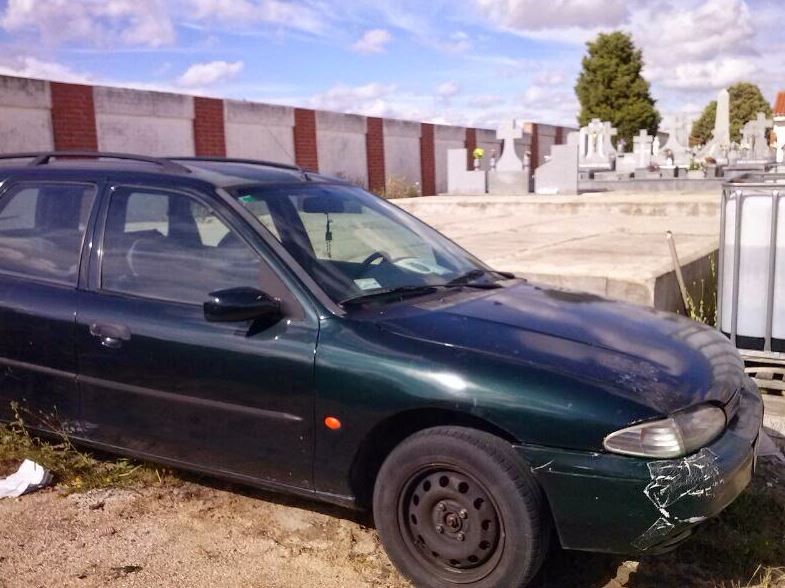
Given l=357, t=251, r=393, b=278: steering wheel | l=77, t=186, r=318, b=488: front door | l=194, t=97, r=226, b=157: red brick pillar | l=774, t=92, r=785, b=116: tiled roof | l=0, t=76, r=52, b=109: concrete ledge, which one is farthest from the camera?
l=774, t=92, r=785, b=116: tiled roof

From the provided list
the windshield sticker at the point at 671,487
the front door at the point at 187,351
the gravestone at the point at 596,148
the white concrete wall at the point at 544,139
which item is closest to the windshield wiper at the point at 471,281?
the front door at the point at 187,351

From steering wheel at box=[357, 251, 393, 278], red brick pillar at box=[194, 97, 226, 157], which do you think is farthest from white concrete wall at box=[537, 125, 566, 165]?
steering wheel at box=[357, 251, 393, 278]

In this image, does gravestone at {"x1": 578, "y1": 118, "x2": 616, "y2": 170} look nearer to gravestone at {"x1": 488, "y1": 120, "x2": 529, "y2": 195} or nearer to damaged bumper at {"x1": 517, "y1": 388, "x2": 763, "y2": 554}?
gravestone at {"x1": 488, "y1": 120, "x2": 529, "y2": 195}

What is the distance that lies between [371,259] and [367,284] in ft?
1.16

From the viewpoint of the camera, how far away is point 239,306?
3072 millimetres

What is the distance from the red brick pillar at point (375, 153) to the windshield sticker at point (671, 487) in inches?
891

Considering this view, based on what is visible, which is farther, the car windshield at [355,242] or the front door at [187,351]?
the car windshield at [355,242]

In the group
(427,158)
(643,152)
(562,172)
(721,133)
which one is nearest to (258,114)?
(562,172)

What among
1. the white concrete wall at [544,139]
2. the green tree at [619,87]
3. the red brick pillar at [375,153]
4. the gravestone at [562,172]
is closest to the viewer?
the gravestone at [562,172]

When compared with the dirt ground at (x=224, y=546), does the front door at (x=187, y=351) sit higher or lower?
higher

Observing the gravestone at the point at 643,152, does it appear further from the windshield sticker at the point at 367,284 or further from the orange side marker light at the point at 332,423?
the orange side marker light at the point at 332,423

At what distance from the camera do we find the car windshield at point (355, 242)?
3422 mm

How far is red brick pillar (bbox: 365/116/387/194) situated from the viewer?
2509cm

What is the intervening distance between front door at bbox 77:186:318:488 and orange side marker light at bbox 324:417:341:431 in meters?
0.07
